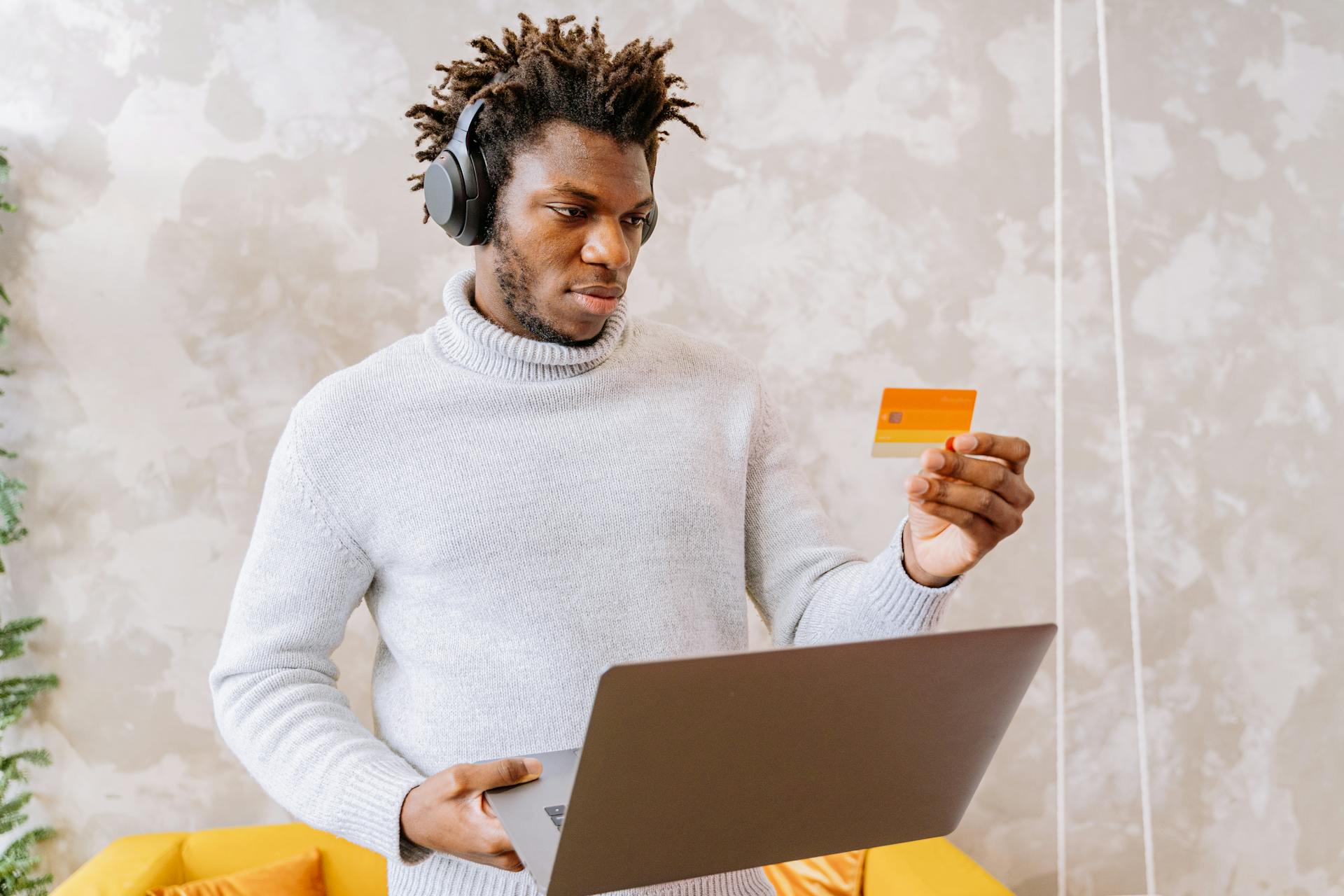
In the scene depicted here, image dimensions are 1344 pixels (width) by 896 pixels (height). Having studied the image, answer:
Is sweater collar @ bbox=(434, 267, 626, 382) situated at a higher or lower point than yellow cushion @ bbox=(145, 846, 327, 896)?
higher

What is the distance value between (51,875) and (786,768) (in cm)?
192

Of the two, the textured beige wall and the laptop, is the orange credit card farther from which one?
the textured beige wall

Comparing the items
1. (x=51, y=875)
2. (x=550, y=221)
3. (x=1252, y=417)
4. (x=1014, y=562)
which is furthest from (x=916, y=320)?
(x=51, y=875)

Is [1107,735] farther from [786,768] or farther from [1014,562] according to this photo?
[786,768]

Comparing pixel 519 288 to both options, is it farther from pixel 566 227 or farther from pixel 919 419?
pixel 919 419

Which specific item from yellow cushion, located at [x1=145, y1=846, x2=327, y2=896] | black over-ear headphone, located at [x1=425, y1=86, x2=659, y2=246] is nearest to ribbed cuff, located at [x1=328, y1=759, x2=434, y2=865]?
black over-ear headphone, located at [x1=425, y1=86, x2=659, y2=246]

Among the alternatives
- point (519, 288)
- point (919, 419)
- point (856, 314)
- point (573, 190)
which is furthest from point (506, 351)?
point (856, 314)

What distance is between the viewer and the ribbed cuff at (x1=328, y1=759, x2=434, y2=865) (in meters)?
0.81

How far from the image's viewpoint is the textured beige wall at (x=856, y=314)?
1959mm

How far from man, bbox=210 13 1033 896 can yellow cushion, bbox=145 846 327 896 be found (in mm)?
1098

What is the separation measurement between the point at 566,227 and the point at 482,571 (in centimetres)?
33

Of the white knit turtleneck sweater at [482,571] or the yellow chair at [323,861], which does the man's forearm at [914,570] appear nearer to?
the white knit turtleneck sweater at [482,571]

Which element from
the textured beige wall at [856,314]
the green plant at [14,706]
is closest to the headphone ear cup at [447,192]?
the textured beige wall at [856,314]

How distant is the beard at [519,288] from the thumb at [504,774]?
43cm
